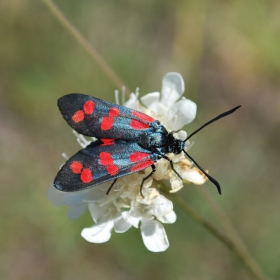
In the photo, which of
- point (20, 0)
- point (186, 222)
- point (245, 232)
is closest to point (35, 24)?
point (20, 0)

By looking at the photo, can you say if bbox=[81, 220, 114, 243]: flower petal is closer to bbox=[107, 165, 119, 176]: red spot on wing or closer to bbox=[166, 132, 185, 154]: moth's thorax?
bbox=[107, 165, 119, 176]: red spot on wing

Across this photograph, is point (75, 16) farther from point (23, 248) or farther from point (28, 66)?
point (23, 248)

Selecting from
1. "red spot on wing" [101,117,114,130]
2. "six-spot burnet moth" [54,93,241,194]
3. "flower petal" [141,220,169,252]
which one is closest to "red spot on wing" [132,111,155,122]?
"six-spot burnet moth" [54,93,241,194]

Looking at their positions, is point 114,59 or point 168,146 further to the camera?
point 114,59

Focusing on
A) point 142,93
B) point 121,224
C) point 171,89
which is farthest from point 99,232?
point 142,93

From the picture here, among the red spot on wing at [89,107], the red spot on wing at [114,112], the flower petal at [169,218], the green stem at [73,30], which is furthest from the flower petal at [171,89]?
the flower petal at [169,218]

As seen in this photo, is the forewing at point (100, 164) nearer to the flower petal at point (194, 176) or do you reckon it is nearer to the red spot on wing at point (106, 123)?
the red spot on wing at point (106, 123)
